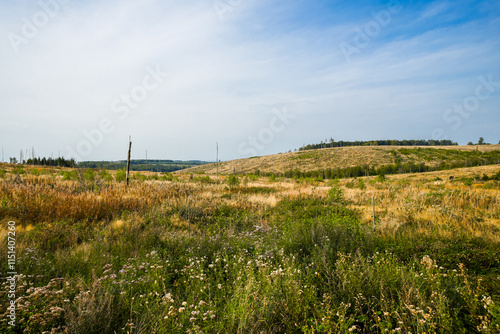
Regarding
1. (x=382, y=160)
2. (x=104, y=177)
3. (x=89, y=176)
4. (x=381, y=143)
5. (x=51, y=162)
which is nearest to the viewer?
(x=89, y=176)

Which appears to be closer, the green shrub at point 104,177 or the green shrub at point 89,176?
the green shrub at point 89,176

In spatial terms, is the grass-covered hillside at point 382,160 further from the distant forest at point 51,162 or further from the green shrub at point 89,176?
the green shrub at point 89,176

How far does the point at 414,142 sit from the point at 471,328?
19447 centimetres

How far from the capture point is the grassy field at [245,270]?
273cm

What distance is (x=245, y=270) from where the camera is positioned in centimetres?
382

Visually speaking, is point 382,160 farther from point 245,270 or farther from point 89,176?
point 245,270

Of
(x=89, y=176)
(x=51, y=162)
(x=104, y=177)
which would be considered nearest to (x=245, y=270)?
(x=89, y=176)

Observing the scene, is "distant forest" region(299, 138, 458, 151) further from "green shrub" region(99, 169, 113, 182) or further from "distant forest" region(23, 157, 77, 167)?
"green shrub" region(99, 169, 113, 182)

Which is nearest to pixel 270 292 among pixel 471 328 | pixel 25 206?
pixel 471 328

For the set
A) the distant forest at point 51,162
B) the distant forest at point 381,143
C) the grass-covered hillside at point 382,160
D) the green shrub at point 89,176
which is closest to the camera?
the green shrub at point 89,176

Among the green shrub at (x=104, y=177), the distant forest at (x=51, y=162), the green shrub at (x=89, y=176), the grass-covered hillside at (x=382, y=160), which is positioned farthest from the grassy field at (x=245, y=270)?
the distant forest at (x=51, y=162)

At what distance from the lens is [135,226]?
7250 mm

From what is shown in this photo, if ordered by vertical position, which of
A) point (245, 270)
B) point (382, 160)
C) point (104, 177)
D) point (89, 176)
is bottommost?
point (245, 270)

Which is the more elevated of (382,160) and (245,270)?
(382,160)
